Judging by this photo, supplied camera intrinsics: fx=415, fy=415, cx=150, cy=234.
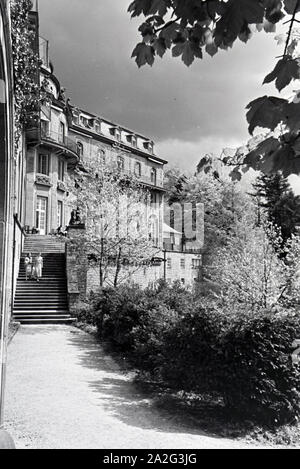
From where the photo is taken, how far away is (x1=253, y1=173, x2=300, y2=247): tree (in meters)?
34.0

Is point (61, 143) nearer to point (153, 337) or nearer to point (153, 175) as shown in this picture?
point (153, 175)

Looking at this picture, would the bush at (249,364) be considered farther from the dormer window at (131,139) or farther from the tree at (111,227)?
the dormer window at (131,139)

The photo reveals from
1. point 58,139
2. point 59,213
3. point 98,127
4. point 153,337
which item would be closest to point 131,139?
point 98,127

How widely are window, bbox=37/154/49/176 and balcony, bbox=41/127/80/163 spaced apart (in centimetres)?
133

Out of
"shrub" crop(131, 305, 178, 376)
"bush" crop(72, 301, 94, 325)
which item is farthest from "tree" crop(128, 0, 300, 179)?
"bush" crop(72, 301, 94, 325)

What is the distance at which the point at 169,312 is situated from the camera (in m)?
8.87

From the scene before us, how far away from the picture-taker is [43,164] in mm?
33594

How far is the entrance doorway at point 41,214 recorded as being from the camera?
110 feet

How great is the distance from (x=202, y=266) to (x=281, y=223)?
10879 millimetres

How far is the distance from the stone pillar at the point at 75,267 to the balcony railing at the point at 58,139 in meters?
12.9
